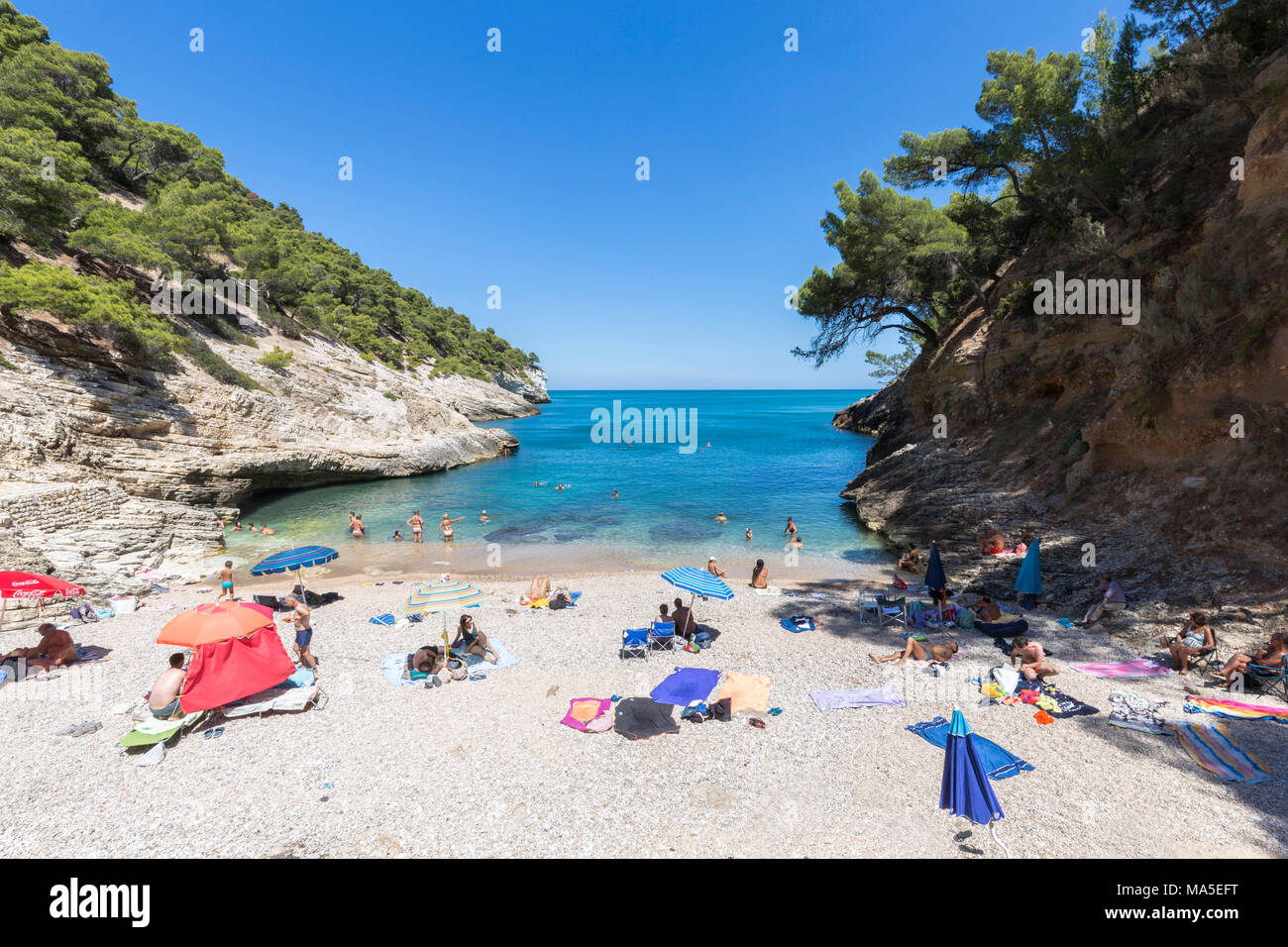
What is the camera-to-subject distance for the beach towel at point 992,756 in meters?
6.26

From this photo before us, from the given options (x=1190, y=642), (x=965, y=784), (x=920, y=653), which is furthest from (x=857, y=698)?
(x=1190, y=642)

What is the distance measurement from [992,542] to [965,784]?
12878 mm

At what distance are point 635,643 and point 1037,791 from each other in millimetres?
6594

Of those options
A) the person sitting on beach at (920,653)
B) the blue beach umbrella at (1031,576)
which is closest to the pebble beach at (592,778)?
the person sitting on beach at (920,653)

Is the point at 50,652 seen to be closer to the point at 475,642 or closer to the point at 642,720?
the point at 475,642

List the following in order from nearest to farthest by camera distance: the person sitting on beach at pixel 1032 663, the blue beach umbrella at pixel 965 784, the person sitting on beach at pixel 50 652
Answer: the blue beach umbrella at pixel 965 784 → the person sitting on beach at pixel 1032 663 → the person sitting on beach at pixel 50 652

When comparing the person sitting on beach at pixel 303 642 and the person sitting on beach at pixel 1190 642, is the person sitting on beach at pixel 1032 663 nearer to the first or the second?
the person sitting on beach at pixel 1190 642

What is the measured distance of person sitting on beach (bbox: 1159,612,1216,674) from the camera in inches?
348

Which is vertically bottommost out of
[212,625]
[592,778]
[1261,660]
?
[592,778]

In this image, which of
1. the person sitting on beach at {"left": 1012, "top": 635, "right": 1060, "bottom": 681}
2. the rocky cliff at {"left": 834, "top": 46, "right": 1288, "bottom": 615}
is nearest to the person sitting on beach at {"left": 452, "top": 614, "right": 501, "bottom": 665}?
the person sitting on beach at {"left": 1012, "top": 635, "right": 1060, "bottom": 681}

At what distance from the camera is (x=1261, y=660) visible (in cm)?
816

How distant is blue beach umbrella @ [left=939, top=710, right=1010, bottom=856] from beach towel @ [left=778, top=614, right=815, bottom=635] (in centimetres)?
633

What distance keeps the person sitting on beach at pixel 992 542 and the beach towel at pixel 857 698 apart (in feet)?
30.9
